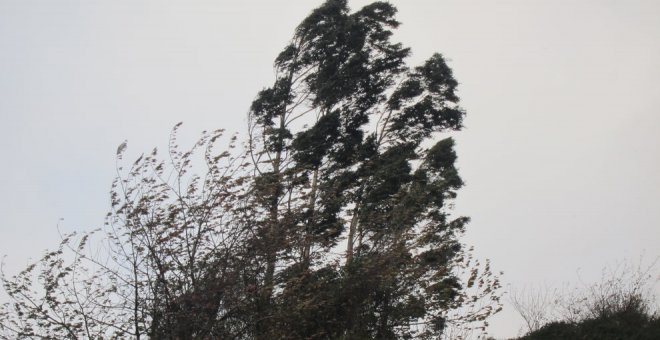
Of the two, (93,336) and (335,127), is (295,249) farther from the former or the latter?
(335,127)

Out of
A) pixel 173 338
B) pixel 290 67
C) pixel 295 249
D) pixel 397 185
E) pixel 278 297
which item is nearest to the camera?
pixel 173 338

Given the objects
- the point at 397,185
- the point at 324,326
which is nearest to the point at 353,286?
the point at 324,326

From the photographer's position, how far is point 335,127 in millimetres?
19766

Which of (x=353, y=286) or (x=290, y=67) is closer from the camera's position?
(x=353, y=286)

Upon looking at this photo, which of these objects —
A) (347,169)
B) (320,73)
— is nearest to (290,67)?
(320,73)

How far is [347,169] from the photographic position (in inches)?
774

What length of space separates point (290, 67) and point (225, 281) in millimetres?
11486

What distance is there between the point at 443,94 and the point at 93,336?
15.0 metres

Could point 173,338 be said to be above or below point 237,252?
below

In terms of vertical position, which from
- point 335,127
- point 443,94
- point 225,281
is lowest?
point 225,281

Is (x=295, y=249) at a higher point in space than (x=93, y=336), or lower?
higher

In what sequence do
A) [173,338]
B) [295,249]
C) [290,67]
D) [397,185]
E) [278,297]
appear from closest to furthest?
[173,338] → [278,297] → [295,249] → [397,185] → [290,67]

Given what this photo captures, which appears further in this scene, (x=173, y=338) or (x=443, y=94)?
(x=443, y=94)

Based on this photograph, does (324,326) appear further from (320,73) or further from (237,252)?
(320,73)
